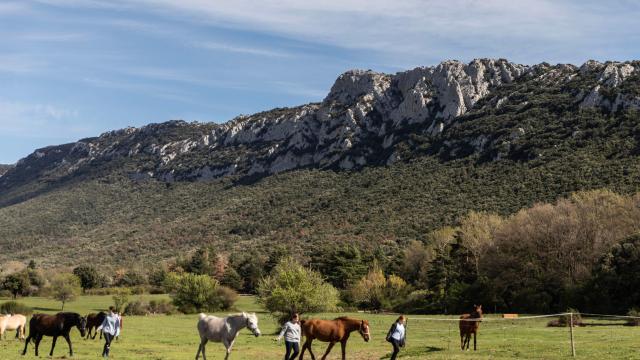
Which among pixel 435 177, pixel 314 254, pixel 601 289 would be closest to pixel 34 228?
pixel 314 254

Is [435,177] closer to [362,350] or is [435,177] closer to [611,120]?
[611,120]

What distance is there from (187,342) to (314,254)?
60083mm

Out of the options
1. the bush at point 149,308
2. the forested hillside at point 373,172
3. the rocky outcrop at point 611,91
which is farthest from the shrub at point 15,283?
the rocky outcrop at point 611,91

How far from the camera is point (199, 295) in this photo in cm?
7656

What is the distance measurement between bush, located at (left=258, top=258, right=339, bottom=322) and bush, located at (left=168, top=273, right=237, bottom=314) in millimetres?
27973

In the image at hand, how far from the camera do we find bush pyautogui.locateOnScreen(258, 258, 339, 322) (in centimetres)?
4809

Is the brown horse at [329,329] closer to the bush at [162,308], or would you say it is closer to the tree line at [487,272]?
the tree line at [487,272]

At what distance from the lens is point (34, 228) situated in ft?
510

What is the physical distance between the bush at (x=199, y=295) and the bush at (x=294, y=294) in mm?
27973

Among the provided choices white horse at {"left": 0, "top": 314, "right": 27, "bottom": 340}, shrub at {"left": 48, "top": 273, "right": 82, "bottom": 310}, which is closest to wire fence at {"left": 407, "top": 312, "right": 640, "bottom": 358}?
white horse at {"left": 0, "top": 314, "right": 27, "bottom": 340}

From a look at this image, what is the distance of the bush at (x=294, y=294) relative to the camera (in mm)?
48094

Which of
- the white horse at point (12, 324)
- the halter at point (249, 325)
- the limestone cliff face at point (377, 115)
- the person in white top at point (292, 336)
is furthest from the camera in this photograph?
the limestone cliff face at point (377, 115)

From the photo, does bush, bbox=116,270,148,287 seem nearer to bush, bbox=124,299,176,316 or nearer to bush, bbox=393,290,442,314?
bush, bbox=124,299,176,316

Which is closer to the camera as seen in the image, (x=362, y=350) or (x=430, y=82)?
(x=362, y=350)
